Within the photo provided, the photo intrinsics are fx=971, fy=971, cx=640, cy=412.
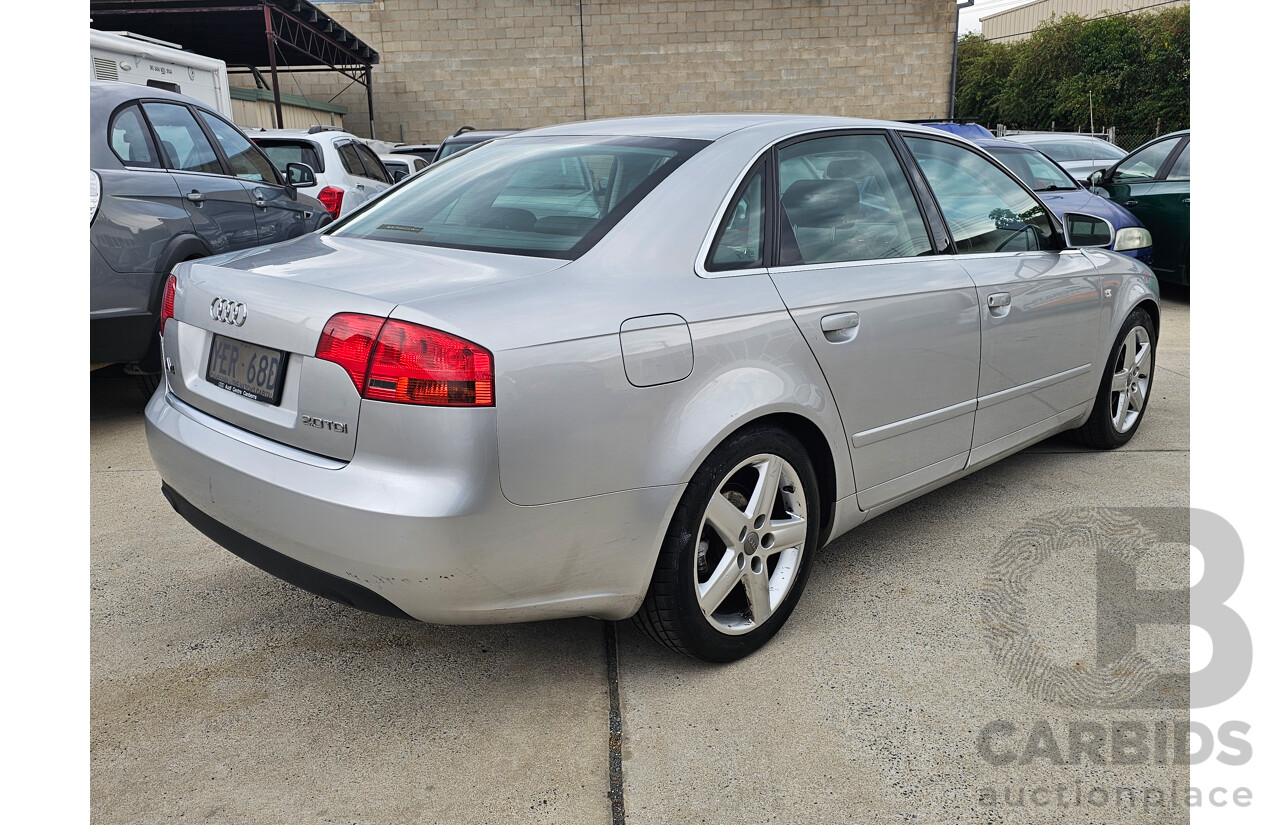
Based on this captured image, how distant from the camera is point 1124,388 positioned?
4516mm

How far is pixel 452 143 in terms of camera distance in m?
9.45

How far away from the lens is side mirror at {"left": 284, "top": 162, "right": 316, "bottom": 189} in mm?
7033

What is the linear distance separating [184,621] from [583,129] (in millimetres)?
2035

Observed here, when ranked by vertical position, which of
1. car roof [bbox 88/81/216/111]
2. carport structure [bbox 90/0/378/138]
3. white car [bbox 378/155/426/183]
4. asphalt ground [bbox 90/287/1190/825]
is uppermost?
carport structure [bbox 90/0/378/138]

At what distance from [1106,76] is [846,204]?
44836 millimetres

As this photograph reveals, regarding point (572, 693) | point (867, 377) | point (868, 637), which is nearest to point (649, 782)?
point (572, 693)

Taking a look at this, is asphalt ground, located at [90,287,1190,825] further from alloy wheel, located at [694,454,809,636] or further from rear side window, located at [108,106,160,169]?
rear side window, located at [108,106,160,169]

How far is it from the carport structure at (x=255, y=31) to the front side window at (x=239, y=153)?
12.0 m

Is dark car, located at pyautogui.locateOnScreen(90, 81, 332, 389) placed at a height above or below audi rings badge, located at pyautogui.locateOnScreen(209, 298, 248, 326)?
above

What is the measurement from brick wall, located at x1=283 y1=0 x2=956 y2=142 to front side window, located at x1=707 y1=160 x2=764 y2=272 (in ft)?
72.6

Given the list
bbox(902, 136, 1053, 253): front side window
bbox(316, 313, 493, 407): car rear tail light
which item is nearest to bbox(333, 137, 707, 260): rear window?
bbox(316, 313, 493, 407): car rear tail light

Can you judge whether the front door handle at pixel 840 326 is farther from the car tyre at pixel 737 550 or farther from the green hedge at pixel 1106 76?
the green hedge at pixel 1106 76

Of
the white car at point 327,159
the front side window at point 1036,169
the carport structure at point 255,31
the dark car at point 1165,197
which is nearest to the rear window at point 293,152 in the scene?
the white car at point 327,159

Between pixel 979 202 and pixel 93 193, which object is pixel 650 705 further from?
pixel 93 193
